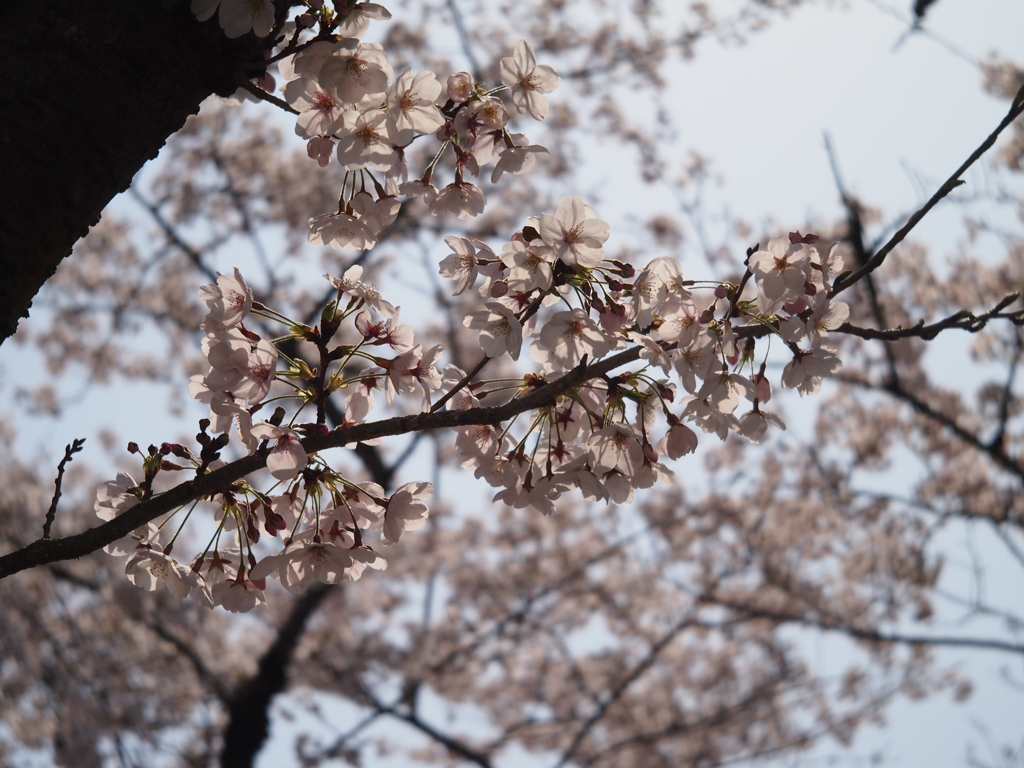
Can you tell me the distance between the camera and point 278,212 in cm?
1003

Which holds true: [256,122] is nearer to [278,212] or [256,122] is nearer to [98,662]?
[278,212]

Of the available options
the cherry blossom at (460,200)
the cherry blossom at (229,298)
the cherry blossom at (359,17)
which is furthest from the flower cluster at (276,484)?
the cherry blossom at (359,17)

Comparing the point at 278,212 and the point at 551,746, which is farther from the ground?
the point at 278,212

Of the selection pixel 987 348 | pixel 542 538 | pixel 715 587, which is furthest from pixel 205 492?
pixel 987 348

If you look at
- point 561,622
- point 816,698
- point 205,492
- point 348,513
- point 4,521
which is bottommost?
point 205,492

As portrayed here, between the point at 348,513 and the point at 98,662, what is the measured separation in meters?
8.36

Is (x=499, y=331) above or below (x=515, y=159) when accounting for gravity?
below

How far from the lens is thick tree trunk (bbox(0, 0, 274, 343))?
4.00ft

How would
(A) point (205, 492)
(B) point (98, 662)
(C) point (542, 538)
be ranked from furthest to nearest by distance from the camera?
→ 1. (C) point (542, 538)
2. (B) point (98, 662)
3. (A) point (205, 492)

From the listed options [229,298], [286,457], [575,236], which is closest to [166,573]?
[286,457]

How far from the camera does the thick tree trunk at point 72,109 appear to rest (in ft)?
4.00

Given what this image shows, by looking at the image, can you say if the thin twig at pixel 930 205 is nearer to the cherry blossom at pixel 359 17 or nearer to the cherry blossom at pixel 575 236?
the cherry blossom at pixel 575 236

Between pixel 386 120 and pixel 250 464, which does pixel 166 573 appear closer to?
pixel 250 464

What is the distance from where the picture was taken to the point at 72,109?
125cm
